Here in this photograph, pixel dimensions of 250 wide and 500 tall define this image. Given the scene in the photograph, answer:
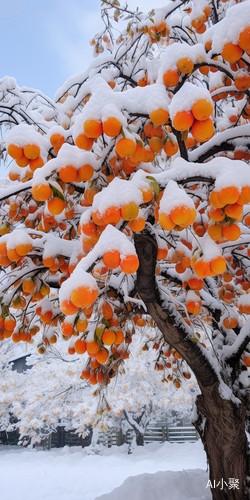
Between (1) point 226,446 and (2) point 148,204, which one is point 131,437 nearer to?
(1) point 226,446

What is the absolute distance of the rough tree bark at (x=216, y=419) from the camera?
2605mm

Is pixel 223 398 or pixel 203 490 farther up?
pixel 223 398

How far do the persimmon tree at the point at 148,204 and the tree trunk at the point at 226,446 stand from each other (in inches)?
0.5

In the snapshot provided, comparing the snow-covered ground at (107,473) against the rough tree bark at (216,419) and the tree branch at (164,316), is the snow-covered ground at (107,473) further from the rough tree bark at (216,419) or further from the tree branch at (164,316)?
the tree branch at (164,316)

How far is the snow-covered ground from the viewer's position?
3834 millimetres

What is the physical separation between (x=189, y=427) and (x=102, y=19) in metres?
14.7

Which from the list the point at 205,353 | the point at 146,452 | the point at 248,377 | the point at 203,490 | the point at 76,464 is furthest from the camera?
the point at 146,452

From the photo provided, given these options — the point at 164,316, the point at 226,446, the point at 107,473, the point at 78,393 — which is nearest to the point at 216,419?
the point at 226,446

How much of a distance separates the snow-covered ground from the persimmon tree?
3.44 ft

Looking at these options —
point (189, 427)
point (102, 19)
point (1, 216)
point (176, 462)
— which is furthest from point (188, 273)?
point (189, 427)

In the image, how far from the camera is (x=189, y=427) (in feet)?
45.5

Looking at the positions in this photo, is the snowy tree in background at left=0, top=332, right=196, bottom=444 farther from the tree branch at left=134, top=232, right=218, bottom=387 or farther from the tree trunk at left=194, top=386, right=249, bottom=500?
the tree branch at left=134, top=232, right=218, bottom=387

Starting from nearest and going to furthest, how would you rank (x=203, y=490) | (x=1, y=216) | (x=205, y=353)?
(x=1, y=216) < (x=205, y=353) < (x=203, y=490)

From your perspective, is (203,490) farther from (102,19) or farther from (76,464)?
(76,464)
